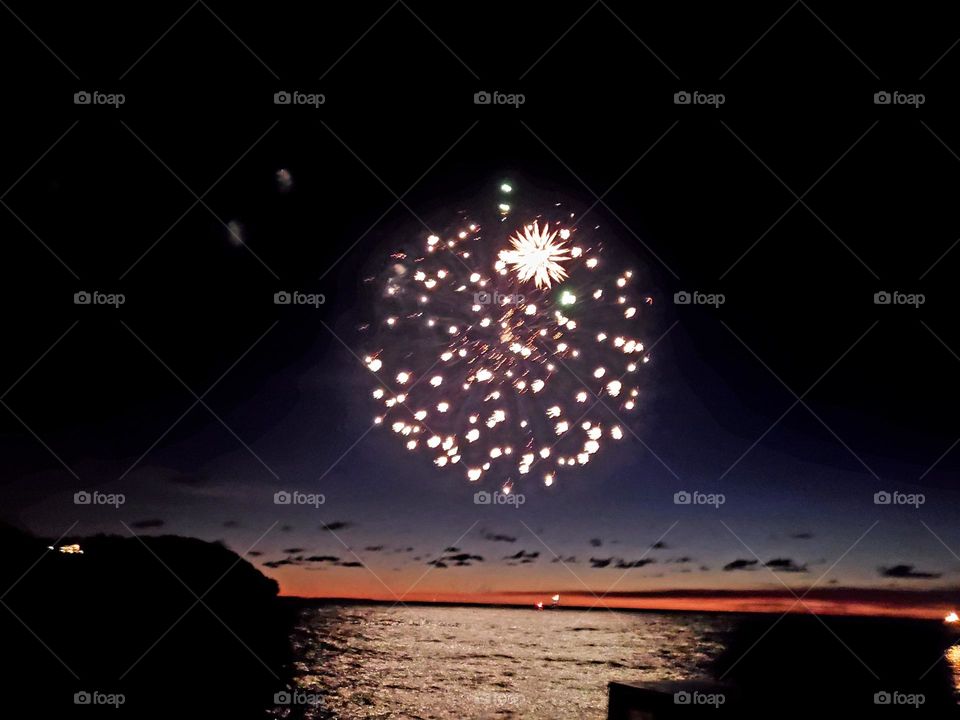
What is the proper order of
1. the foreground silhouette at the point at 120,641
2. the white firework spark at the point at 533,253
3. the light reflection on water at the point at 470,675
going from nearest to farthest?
the white firework spark at the point at 533,253 < the foreground silhouette at the point at 120,641 < the light reflection on water at the point at 470,675

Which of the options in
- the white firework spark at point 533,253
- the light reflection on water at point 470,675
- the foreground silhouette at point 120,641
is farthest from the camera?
the light reflection on water at point 470,675

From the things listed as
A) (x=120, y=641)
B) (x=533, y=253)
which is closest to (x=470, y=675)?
(x=120, y=641)

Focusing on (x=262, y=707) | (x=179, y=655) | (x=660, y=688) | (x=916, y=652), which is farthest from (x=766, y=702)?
(x=916, y=652)

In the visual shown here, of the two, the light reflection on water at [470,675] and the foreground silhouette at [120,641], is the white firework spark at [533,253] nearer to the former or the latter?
the foreground silhouette at [120,641]

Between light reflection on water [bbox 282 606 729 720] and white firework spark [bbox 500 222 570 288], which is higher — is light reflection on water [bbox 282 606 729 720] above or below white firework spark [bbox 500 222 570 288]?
below

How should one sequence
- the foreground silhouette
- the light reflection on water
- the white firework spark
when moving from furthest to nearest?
the light reflection on water < the foreground silhouette < the white firework spark

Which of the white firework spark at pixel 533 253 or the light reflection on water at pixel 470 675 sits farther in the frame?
the light reflection on water at pixel 470 675

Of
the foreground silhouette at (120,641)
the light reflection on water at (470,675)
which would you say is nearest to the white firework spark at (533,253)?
the foreground silhouette at (120,641)

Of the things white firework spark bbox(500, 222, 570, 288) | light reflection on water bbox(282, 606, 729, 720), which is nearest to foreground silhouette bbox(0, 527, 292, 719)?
light reflection on water bbox(282, 606, 729, 720)

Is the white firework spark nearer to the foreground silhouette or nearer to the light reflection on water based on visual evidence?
the foreground silhouette
